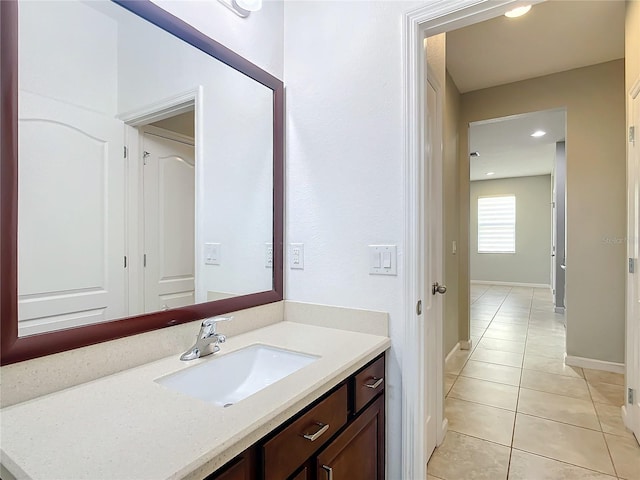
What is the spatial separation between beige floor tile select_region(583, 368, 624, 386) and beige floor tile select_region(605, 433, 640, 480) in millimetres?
926

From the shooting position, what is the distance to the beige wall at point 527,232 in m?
7.65

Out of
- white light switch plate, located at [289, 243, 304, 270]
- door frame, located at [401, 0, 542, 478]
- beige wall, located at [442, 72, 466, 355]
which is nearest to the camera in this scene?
door frame, located at [401, 0, 542, 478]

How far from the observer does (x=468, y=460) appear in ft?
6.09

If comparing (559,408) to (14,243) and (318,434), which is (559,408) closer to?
(318,434)

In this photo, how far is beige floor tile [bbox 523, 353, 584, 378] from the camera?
2.98 m

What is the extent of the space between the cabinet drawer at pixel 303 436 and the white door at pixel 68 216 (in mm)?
638

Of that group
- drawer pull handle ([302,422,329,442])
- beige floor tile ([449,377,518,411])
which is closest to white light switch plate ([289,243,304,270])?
drawer pull handle ([302,422,329,442])

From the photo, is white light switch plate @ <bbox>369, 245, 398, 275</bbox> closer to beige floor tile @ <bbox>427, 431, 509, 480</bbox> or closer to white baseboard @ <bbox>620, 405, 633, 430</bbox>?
beige floor tile @ <bbox>427, 431, 509, 480</bbox>

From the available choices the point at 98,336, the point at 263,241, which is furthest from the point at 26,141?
the point at 263,241

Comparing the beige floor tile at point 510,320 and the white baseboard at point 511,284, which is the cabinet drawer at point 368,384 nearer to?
the beige floor tile at point 510,320

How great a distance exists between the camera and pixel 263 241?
1.64 m

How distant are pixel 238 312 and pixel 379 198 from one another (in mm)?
765

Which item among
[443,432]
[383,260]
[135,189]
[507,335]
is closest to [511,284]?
[507,335]

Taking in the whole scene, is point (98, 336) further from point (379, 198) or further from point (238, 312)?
point (379, 198)
